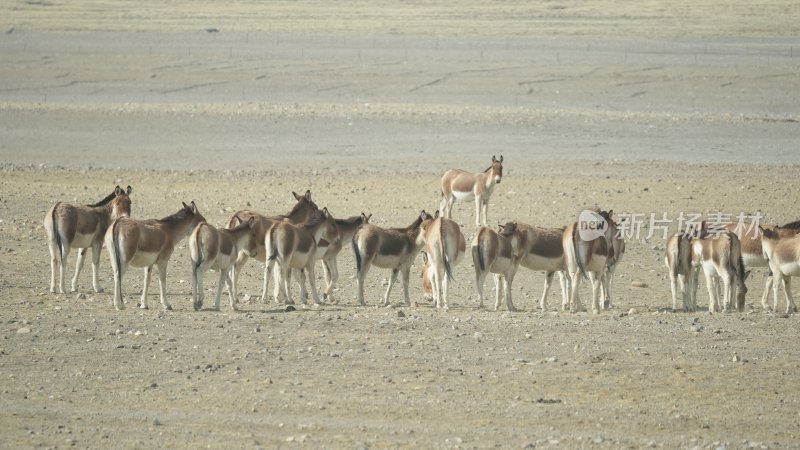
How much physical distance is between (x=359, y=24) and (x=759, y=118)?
35117mm

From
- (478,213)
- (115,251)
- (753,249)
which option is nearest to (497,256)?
(753,249)

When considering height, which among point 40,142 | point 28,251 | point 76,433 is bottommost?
point 76,433

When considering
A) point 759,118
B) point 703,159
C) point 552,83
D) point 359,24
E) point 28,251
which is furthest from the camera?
point 359,24

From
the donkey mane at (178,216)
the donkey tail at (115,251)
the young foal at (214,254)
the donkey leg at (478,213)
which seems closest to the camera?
the donkey tail at (115,251)

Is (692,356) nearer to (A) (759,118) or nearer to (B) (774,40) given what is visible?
(A) (759,118)

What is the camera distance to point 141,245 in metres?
17.2

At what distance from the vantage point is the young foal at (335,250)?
63.2 feet

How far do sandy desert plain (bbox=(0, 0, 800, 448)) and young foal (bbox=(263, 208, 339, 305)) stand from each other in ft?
1.44

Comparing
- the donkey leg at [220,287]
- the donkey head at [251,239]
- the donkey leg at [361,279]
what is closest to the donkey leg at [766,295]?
the donkey leg at [361,279]

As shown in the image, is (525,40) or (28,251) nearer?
(28,251)

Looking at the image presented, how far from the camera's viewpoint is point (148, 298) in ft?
61.0

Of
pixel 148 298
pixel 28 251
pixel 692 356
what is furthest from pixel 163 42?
pixel 692 356

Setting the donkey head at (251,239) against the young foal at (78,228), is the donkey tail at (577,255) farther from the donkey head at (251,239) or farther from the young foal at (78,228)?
the young foal at (78,228)

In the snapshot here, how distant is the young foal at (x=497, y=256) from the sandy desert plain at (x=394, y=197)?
1.69 feet
